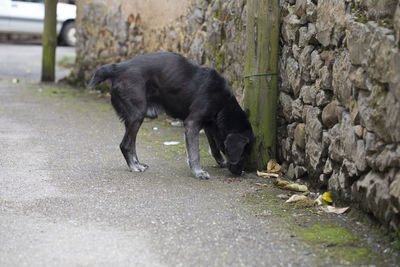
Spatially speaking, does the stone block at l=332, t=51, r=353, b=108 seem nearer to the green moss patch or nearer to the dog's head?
the green moss patch

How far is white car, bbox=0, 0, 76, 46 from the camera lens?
19.7 m

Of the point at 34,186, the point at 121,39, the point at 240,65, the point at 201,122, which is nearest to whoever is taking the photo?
the point at 34,186

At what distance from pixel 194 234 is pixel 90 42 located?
8540 millimetres

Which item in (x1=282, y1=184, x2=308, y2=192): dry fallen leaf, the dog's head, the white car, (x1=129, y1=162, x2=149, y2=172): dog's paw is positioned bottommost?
(x1=129, y1=162, x2=149, y2=172): dog's paw

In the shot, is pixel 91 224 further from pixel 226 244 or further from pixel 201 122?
pixel 201 122

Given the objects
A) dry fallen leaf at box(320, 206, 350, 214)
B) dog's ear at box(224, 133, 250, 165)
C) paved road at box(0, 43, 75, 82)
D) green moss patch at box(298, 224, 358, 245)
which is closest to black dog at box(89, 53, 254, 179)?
dog's ear at box(224, 133, 250, 165)

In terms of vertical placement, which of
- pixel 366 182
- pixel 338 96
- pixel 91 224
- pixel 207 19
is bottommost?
pixel 91 224

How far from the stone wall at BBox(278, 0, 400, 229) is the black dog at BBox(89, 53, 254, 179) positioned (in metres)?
0.50

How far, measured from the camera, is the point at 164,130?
8062 mm

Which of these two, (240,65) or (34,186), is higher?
(240,65)

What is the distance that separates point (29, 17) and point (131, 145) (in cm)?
1551

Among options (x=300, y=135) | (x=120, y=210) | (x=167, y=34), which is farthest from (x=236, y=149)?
(x=167, y=34)

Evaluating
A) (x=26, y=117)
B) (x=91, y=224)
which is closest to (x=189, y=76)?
(x=91, y=224)

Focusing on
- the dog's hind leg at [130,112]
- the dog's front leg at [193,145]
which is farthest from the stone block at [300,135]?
the dog's hind leg at [130,112]
